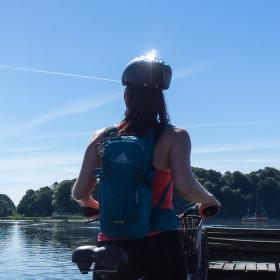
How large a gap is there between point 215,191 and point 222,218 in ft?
25.8

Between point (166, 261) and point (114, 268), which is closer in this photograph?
point (114, 268)

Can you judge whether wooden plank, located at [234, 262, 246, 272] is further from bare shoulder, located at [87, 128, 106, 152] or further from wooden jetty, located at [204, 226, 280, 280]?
bare shoulder, located at [87, 128, 106, 152]

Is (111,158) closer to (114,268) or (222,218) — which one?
(114,268)

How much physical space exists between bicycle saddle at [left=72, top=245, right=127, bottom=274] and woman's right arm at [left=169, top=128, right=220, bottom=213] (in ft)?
1.85

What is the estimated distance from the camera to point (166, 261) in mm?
3725

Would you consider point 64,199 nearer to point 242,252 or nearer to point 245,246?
point 242,252

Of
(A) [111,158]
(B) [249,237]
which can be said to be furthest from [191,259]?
(B) [249,237]

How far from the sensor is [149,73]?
395cm

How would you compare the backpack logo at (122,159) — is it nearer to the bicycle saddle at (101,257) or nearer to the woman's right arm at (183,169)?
the woman's right arm at (183,169)

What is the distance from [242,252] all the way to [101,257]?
5969mm

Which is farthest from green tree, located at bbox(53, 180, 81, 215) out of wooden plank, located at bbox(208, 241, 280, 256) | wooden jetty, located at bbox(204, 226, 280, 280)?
wooden plank, located at bbox(208, 241, 280, 256)

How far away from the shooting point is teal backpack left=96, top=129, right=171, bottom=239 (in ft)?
11.9

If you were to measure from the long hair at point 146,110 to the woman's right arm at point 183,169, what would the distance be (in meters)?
0.21

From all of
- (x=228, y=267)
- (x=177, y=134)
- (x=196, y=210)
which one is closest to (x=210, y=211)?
(x=196, y=210)
